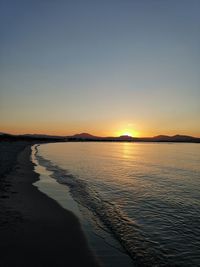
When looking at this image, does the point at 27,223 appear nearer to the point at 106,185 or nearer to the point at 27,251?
the point at 27,251

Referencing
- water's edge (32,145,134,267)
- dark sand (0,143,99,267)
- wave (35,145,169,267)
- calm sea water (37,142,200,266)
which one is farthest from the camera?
calm sea water (37,142,200,266)

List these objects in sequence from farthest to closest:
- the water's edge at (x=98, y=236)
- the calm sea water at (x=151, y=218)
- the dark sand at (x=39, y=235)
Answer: the calm sea water at (x=151, y=218), the water's edge at (x=98, y=236), the dark sand at (x=39, y=235)

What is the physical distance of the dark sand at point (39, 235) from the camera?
25.9 feet

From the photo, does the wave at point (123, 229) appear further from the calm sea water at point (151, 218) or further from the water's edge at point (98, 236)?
the water's edge at point (98, 236)

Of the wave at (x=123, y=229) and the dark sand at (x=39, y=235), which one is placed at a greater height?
the dark sand at (x=39, y=235)

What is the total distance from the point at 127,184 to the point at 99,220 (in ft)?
39.7

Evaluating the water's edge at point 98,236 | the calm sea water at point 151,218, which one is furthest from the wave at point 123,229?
the water's edge at point 98,236

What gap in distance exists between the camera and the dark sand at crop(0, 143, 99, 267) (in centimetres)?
790

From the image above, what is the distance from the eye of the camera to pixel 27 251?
330 inches

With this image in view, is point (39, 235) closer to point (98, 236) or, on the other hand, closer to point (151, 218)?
point (98, 236)

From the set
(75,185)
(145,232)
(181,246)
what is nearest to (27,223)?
(145,232)

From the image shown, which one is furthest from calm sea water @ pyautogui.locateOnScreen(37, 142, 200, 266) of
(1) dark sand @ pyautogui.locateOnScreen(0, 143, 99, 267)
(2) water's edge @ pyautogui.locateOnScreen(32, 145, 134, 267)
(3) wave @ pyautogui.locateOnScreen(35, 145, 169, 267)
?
(1) dark sand @ pyautogui.locateOnScreen(0, 143, 99, 267)

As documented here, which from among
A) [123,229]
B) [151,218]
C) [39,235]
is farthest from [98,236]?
[151,218]

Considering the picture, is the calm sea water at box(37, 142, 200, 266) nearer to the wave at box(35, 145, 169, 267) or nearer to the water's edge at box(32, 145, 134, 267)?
the wave at box(35, 145, 169, 267)
